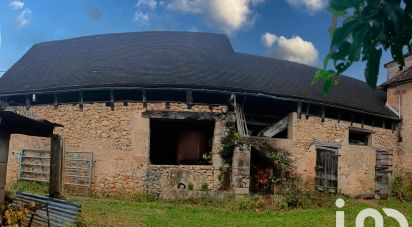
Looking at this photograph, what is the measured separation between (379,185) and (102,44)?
13508 millimetres

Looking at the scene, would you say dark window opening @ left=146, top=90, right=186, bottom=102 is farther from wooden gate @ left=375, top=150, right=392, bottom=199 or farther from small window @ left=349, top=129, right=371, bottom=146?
wooden gate @ left=375, top=150, right=392, bottom=199

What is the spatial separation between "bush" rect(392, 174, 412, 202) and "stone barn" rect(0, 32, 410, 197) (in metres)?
0.34

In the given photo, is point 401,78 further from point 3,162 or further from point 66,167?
point 3,162

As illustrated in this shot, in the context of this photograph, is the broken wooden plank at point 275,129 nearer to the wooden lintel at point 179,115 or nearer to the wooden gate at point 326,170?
the wooden gate at point 326,170

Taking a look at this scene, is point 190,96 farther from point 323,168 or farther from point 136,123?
point 323,168

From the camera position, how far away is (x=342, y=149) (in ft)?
58.5

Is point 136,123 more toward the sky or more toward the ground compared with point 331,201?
more toward the sky

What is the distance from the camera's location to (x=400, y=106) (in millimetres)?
20000

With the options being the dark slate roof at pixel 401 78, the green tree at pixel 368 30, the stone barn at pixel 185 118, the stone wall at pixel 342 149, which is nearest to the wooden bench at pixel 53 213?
the stone barn at pixel 185 118

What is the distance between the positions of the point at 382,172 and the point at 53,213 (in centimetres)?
1449

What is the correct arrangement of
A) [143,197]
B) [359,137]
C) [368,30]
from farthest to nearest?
[359,137]
[143,197]
[368,30]

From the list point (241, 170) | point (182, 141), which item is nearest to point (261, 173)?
point (241, 170)

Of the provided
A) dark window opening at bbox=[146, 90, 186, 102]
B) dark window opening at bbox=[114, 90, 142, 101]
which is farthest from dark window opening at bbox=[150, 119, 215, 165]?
dark window opening at bbox=[114, 90, 142, 101]

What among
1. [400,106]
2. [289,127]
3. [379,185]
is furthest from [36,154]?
[400,106]
